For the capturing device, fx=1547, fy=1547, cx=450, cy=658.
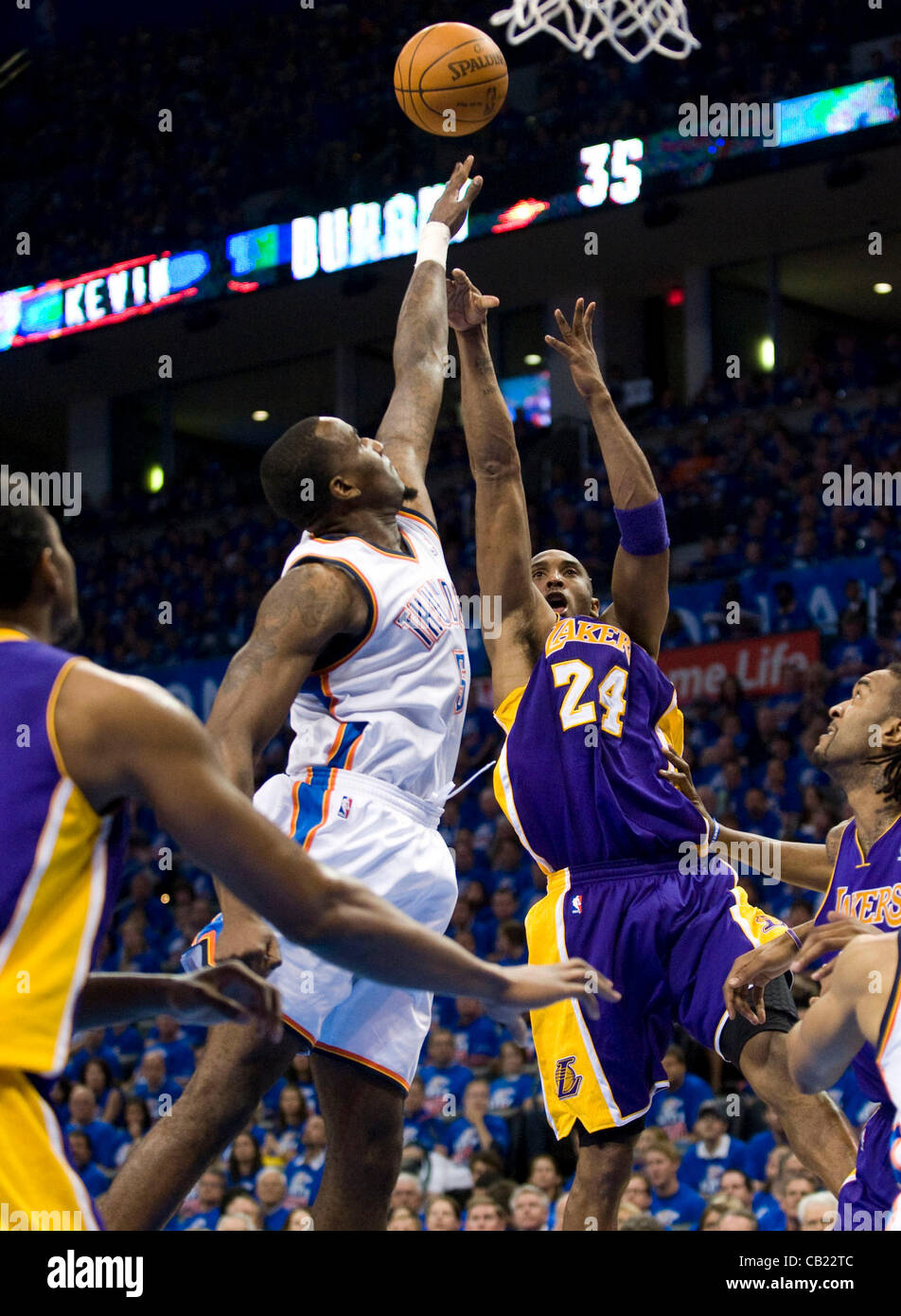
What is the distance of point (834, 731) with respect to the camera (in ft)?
13.2

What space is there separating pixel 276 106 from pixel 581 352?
15.3 meters

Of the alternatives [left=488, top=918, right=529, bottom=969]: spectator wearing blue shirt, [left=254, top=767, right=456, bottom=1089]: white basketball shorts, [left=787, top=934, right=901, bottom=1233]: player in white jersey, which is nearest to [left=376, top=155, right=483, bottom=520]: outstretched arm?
[left=254, top=767, right=456, bottom=1089]: white basketball shorts

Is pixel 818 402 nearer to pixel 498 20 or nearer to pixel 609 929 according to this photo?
pixel 498 20

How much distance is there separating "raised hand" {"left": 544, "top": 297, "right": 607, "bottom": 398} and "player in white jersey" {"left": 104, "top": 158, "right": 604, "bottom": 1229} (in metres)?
0.92

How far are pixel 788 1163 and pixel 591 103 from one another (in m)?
12.0

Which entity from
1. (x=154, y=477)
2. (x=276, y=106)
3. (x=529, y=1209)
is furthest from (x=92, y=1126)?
(x=154, y=477)

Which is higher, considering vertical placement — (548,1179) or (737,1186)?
(737,1186)

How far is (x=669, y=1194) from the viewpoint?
289 inches

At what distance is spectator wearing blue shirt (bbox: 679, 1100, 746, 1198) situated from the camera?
7523 millimetres

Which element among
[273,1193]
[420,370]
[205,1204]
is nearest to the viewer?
[420,370]

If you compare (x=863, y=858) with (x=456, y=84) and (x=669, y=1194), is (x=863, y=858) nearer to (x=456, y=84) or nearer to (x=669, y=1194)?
(x=456, y=84)
